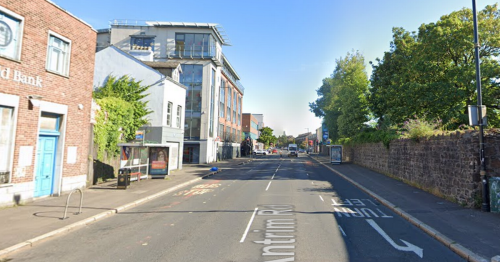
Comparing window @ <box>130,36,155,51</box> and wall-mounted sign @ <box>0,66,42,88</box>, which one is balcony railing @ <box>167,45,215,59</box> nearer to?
window @ <box>130,36,155,51</box>

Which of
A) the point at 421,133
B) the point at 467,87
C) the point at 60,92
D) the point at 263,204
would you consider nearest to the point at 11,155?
the point at 60,92

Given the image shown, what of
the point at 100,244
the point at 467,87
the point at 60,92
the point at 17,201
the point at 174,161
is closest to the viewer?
the point at 100,244

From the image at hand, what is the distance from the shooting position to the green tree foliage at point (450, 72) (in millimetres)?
19609

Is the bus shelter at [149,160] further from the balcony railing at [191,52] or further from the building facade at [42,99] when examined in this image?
the balcony railing at [191,52]

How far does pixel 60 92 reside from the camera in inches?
474

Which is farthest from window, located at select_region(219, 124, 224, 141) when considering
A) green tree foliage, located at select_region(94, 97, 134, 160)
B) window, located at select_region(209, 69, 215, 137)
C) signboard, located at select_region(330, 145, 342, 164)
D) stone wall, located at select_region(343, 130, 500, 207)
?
stone wall, located at select_region(343, 130, 500, 207)

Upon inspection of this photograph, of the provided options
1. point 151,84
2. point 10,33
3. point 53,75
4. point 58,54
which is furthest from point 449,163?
point 151,84

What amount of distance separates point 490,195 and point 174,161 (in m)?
22.0

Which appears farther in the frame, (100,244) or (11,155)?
(11,155)

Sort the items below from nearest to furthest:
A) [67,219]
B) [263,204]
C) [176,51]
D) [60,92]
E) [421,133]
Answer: [67,219], [263,204], [60,92], [421,133], [176,51]

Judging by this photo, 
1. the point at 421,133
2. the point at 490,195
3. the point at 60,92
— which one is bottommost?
the point at 490,195

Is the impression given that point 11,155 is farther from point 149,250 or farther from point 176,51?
point 176,51

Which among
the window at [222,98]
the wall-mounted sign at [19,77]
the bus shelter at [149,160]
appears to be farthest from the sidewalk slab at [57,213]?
the window at [222,98]

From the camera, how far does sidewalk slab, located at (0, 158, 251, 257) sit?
269 inches
